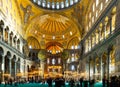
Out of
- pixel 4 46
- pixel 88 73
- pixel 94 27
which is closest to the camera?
pixel 4 46

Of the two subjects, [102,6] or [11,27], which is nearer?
[102,6]

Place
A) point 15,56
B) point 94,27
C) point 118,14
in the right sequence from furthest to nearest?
point 15,56 < point 94,27 < point 118,14

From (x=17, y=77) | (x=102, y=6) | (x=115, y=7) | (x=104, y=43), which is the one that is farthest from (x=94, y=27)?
(x=17, y=77)

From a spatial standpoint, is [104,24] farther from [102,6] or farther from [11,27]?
[11,27]

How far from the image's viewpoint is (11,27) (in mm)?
43000

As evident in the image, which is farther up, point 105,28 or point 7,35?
point 105,28

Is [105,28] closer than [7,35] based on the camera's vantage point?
Yes

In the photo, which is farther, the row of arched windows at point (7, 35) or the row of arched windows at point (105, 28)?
the row of arched windows at point (7, 35)

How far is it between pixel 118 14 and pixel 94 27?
15.2 metres

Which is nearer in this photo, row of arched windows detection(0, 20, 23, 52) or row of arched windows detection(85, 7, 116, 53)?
row of arched windows detection(85, 7, 116, 53)

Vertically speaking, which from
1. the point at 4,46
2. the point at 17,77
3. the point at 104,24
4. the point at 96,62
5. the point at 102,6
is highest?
the point at 102,6

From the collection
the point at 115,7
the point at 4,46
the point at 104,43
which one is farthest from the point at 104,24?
the point at 4,46

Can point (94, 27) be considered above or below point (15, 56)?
above

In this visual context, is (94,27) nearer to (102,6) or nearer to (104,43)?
(102,6)
